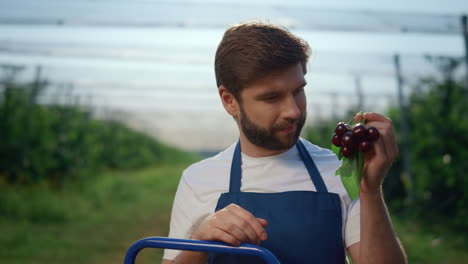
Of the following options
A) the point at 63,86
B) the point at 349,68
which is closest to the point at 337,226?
the point at 349,68

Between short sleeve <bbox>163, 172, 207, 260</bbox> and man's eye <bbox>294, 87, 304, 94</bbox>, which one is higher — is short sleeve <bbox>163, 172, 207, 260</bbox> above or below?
below

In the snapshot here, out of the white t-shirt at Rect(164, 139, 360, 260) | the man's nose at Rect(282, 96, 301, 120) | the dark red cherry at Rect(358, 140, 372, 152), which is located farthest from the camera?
the white t-shirt at Rect(164, 139, 360, 260)

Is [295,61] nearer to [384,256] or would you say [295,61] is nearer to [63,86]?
[384,256]

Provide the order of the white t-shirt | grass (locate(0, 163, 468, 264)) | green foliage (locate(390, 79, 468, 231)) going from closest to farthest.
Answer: the white t-shirt → grass (locate(0, 163, 468, 264)) → green foliage (locate(390, 79, 468, 231))

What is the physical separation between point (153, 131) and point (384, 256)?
19.7m

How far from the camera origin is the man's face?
1420mm

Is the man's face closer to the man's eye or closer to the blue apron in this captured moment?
the man's eye

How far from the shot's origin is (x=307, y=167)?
1530 millimetres

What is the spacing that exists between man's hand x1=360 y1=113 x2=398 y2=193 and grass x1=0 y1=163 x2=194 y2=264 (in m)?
4.65

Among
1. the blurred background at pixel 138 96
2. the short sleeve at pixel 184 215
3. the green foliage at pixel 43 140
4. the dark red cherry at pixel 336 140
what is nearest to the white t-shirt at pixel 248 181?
the short sleeve at pixel 184 215

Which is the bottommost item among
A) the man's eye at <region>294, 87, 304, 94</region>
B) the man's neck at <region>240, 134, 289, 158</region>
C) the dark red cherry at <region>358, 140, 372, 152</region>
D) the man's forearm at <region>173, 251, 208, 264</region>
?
the man's forearm at <region>173, 251, 208, 264</region>

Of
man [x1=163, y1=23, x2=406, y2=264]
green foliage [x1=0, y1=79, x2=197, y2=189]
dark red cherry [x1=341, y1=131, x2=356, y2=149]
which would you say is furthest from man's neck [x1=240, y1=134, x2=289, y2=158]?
green foliage [x1=0, y1=79, x2=197, y2=189]

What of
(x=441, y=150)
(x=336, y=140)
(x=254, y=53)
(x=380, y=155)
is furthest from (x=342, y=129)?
(x=441, y=150)

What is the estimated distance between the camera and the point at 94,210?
9.09 m
